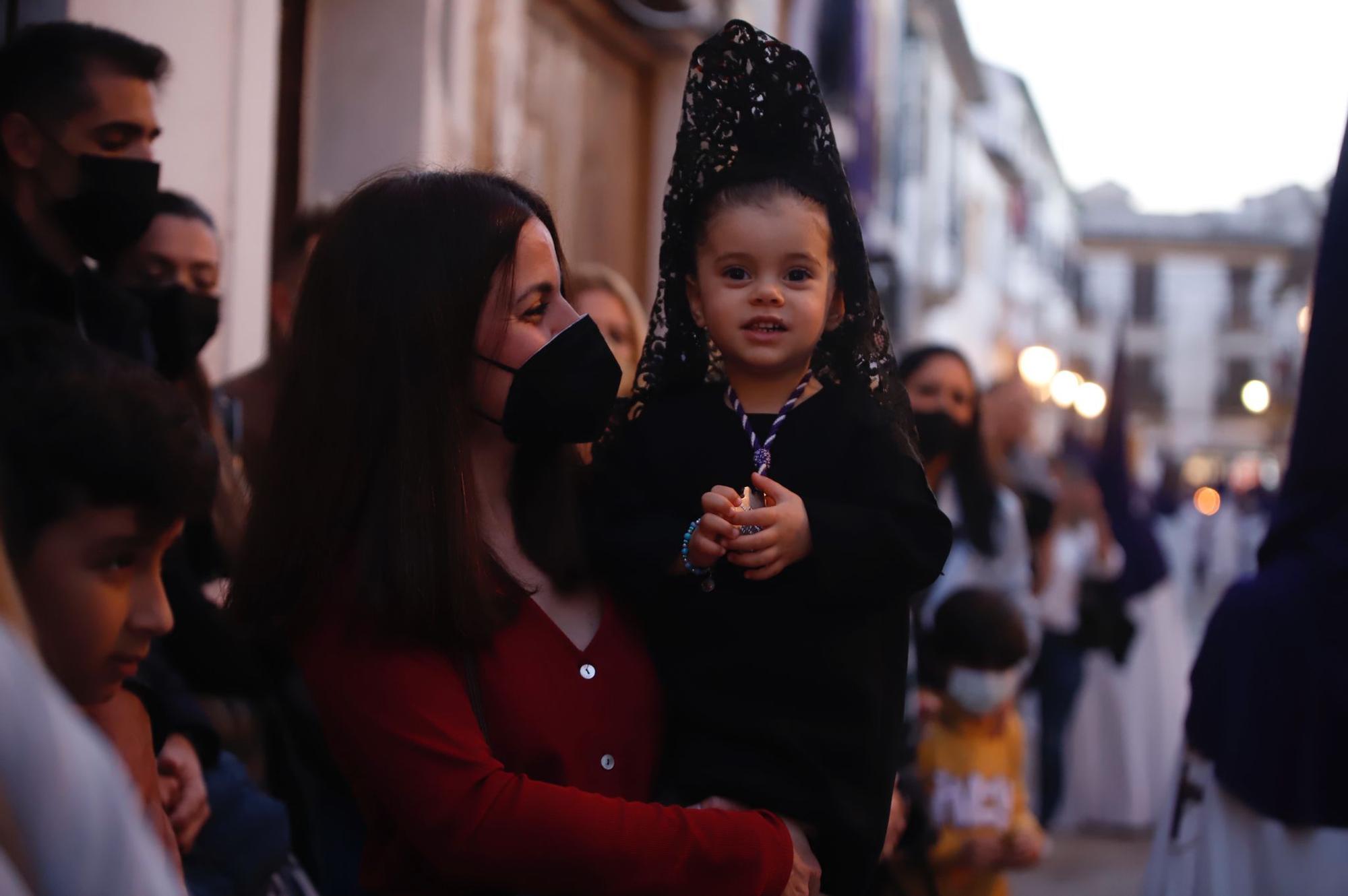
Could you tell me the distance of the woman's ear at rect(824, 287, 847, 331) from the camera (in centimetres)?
228

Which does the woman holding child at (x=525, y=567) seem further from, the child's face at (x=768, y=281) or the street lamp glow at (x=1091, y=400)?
the street lamp glow at (x=1091, y=400)

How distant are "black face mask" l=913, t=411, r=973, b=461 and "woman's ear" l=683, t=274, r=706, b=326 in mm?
2026

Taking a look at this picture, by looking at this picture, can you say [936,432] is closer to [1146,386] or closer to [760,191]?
[760,191]

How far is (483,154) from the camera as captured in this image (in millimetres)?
6195

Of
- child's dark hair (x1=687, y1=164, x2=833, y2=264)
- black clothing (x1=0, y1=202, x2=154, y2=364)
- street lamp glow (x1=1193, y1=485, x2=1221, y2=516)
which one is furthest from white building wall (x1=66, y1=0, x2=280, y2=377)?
street lamp glow (x1=1193, y1=485, x2=1221, y2=516)

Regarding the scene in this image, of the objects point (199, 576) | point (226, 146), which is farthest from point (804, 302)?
point (226, 146)

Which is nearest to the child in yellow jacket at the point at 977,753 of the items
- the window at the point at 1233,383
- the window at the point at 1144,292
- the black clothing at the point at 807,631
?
the black clothing at the point at 807,631

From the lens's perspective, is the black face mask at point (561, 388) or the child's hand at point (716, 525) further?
the black face mask at point (561, 388)

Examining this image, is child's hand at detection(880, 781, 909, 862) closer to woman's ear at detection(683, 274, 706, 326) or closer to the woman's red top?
the woman's red top

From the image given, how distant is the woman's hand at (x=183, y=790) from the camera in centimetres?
237

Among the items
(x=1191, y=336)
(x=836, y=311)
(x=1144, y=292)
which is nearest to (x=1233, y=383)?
(x=1191, y=336)

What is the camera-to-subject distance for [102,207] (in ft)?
9.41

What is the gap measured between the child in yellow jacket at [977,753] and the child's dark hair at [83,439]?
2372 mm

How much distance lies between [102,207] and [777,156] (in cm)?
151
